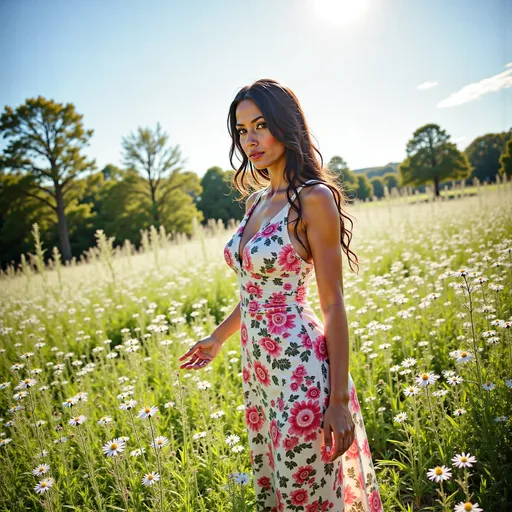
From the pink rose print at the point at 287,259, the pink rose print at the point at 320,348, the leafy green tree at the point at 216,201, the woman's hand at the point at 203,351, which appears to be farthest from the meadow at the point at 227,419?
the leafy green tree at the point at 216,201

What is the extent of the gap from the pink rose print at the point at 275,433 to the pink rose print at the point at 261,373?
183 millimetres

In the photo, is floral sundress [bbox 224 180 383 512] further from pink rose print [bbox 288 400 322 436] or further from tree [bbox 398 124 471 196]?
tree [bbox 398 124 471 196]

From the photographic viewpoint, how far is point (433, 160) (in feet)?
157

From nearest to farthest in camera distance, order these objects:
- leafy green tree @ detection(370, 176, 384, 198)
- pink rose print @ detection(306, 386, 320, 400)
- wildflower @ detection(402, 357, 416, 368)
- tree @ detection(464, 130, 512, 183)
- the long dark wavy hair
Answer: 1. pink rose print @ detection(306, 386, 320, 400)
2. the long dark wavy hair
3. wildflower @ detection(402, 357, 416, 368)
4. tree @ detection(464, 130, 512, 183)
5. leafy green tree @ detection(370, 176, 384, 198)

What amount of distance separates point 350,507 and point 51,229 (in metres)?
36.0

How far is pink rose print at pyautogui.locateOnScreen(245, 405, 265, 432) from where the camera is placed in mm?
1917

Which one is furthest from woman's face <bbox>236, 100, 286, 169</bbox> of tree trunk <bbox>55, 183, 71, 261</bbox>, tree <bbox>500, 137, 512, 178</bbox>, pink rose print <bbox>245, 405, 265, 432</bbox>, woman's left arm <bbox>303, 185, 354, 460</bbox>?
→ tree <bbox>500, 137, 512, 178</bbox>

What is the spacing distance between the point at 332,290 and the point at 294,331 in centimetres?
29

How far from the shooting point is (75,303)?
741 centimetres

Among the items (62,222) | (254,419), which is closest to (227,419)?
(254,419)

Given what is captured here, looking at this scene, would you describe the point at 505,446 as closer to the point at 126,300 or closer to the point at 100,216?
the point at 126,300

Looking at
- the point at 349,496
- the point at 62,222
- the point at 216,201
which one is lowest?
the point at 349,496

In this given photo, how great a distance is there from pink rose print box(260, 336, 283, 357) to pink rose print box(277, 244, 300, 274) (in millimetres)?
362

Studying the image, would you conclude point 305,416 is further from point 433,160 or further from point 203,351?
point 433,160
